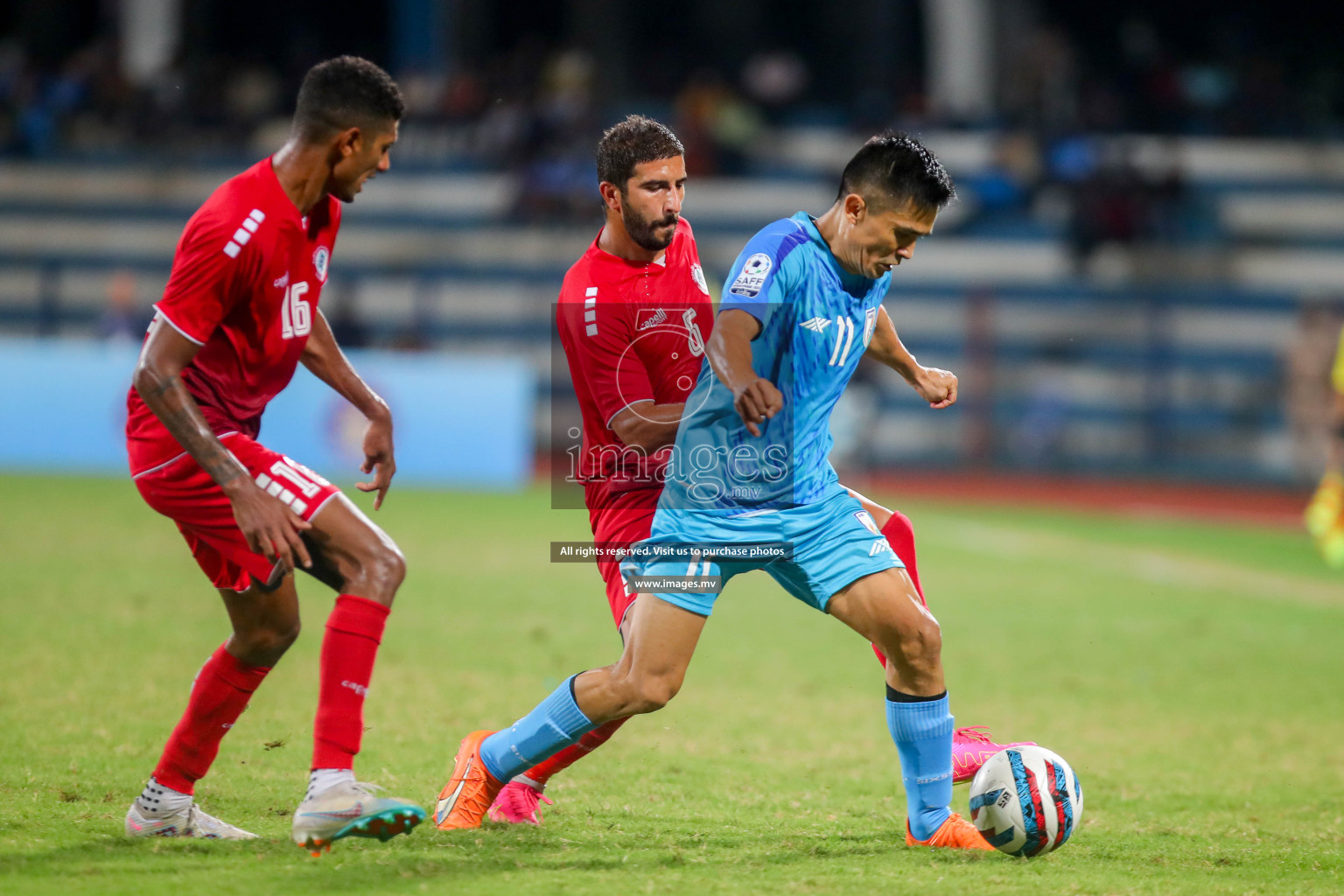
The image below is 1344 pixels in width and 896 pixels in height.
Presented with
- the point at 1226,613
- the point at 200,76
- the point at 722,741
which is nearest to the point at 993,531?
the point at 1226,613

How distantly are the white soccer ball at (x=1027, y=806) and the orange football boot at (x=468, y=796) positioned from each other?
1.50 m

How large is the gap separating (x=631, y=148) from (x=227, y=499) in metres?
1.64

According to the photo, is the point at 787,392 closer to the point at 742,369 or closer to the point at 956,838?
the point at 742,369

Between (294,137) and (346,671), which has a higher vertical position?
(294,137)

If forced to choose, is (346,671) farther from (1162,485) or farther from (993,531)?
(1162,485)

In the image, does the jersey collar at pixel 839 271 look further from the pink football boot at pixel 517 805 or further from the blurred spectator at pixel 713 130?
the blurred spectator at pixel 713 130

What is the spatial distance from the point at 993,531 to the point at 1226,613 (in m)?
4.69

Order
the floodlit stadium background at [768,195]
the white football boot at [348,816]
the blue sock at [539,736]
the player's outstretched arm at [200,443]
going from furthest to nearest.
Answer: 1. the floodlit stadium background at [768,195]
2. the blue sock at [539,736]
3. the player's outstretched arm at [200,443]
4. the white football boot at [348,816]

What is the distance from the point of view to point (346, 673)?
3.93 metres

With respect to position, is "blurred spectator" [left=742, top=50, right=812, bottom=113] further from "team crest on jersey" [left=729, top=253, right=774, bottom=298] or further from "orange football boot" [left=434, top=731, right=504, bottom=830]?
"orange football boot" [left=434, top=731, right=504, bottom=830]

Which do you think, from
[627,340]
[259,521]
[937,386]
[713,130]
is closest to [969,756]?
[937,386]

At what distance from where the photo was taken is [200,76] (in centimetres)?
2483

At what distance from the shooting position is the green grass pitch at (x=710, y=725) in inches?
157

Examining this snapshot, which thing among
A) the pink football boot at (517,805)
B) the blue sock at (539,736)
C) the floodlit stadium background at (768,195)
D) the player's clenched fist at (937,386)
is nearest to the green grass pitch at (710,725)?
the pink football boot at (517,805)
